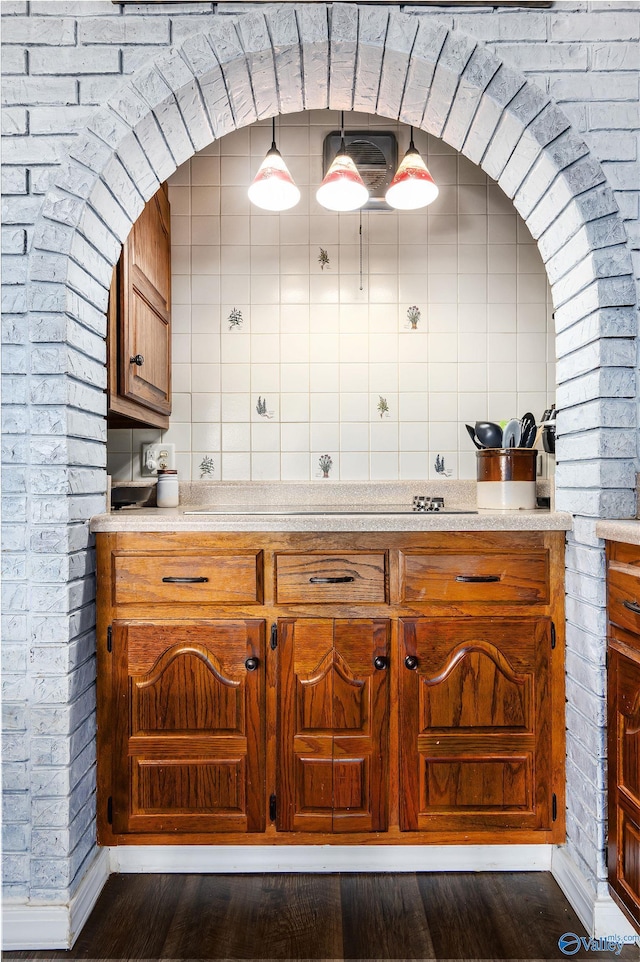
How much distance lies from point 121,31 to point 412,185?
0.95 meters

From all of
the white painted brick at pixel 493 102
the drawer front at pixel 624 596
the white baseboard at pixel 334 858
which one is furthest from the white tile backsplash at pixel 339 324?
the white baseboard at pixel 334 858

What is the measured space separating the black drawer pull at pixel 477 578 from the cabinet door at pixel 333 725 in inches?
9.1

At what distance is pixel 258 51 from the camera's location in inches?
54.2

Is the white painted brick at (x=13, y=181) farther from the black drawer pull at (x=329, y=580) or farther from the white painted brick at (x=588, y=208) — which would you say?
the white painted brick at (x=588, y=208)

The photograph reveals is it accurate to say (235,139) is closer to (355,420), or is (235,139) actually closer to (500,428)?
(355,420)

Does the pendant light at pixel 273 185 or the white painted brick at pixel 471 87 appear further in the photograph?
the pendant light at pixel 273 185

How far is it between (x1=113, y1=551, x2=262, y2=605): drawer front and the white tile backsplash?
86 cm

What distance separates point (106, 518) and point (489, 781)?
119 cm

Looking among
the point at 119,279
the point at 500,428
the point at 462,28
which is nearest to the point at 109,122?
the point at 119,279

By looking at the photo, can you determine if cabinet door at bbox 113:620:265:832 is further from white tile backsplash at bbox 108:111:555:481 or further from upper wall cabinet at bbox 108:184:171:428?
white tile backsplash at bbox 108:111:555:481

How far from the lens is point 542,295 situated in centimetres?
235

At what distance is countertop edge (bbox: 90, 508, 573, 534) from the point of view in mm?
1504

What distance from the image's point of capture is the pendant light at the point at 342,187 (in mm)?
1908

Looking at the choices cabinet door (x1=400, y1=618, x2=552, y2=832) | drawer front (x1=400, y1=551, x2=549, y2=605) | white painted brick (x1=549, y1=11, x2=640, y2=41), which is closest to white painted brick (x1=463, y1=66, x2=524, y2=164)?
white painted brick (x1=549, y1=11, x2=640, y2=41)
